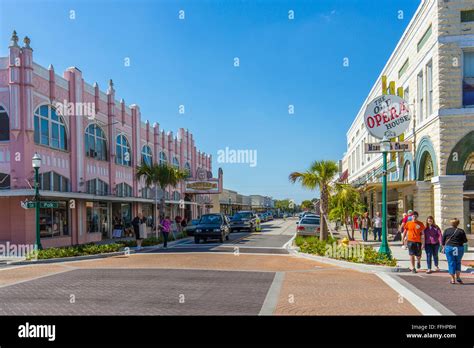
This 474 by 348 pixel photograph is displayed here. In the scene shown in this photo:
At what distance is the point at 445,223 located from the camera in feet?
57.2

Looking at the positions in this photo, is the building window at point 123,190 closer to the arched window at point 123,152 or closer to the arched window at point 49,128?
the arched window at point 123,152

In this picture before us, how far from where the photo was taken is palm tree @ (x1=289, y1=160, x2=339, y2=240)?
20.3 metres

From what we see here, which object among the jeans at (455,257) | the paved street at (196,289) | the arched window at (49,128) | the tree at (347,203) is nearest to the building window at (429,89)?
the tree at (347,203)

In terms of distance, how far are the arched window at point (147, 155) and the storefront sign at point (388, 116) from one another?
23.9m

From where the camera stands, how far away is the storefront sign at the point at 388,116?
56.1ft

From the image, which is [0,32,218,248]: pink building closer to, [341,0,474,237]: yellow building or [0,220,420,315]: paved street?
[0,220,420,315]: paved street

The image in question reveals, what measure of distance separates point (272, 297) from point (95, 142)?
73.0 ft

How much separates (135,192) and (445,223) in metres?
23.6

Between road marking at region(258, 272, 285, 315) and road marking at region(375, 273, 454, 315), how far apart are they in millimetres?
2807

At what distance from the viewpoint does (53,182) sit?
2316cm

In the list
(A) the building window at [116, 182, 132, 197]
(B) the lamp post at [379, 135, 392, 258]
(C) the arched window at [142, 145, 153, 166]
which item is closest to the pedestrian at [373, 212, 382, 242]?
(B) the lamp post at [379, 135, 392, 258]

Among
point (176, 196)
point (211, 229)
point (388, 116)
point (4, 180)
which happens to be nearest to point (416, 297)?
point (388, 116)

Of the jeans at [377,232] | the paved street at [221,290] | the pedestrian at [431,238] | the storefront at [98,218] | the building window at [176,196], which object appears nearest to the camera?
the paved street at [221,290]
